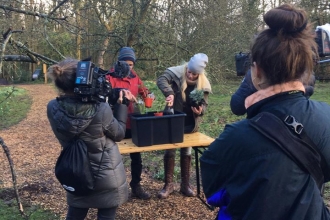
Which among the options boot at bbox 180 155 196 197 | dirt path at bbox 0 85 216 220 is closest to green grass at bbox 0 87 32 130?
dirt path at bbox 0 85 216 220

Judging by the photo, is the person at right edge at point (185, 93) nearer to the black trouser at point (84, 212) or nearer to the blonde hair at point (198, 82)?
the blonde hair at point (198, 82)

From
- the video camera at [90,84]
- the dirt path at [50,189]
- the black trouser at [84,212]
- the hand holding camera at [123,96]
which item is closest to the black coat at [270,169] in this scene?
the video camera at [90,84]

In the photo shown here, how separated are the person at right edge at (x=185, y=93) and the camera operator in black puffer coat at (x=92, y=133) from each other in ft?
4.19

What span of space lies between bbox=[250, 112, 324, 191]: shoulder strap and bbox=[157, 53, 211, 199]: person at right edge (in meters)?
2.73

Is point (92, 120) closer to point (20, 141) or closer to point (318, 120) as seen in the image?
point (318, 120)

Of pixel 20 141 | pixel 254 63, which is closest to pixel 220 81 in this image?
pixel 20 141

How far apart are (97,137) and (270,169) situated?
169 cm

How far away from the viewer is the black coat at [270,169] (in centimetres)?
138

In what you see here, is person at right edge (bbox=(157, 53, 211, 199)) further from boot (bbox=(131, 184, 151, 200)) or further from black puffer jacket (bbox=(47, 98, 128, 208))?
black puffer jacket (bbox=(47, 98, 128, 208))

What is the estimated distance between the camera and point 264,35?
1.45 m

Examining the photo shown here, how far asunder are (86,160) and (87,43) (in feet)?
18.3

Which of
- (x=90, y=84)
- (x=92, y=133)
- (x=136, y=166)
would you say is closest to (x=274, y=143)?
(x=90, y=84)

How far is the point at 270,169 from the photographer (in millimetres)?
1380

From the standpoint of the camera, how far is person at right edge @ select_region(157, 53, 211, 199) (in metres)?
4.20
